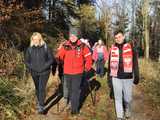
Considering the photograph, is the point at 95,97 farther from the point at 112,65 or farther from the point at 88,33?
the point at 88,33

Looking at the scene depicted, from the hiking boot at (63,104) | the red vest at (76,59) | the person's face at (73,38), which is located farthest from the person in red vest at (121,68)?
the hiking boot at (63,104)

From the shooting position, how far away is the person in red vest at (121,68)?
→ 10055mm

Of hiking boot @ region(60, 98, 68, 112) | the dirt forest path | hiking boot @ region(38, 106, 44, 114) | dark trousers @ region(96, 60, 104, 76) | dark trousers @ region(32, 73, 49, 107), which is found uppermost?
dark trousers @ region(32, 73, 49, 107)

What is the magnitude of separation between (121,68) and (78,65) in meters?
1.12

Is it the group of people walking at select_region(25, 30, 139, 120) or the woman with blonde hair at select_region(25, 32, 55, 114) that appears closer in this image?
the group of people walking at select_region(25, 30, 139, 120)

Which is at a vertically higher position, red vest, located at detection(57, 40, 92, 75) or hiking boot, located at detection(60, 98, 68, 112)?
red vest, located at detection(57, 40, 92, 75)

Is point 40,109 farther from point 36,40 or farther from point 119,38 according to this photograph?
point 119,38

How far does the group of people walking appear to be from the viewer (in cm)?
1009

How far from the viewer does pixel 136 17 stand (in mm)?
64438

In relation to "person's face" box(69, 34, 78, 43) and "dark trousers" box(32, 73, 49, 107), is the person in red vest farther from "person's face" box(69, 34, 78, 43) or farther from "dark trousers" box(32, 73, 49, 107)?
"dark trousers" box(32, 73, 49, 107)

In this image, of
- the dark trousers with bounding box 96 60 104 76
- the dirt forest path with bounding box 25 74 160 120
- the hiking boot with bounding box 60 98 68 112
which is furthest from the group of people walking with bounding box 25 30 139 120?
the dark trousers with bounding box 96 60 104 76

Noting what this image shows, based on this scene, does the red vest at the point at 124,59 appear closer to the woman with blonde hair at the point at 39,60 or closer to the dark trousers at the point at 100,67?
the woman with blonde hair at the point at 39,60

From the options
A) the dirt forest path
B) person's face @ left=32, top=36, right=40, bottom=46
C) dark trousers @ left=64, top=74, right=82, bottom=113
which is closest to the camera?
person's face @ left=32, top=36, right=40, bottom=46

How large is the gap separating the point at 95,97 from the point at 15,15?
7.14 m
